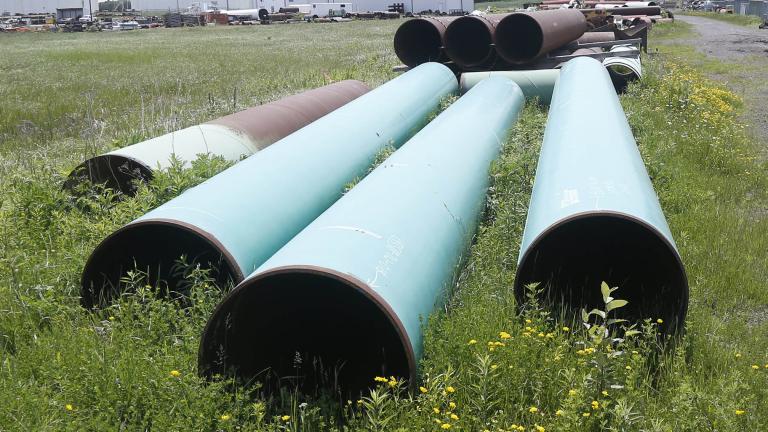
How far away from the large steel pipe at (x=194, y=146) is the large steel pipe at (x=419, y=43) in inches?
187

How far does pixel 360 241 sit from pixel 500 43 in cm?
836

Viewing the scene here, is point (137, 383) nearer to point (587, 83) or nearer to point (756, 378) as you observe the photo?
point (756, 378)

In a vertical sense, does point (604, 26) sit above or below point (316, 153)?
above

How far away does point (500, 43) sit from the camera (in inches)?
425

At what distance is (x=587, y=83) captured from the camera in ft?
22.2

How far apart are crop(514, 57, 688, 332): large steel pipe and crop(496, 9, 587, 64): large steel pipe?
6.42m

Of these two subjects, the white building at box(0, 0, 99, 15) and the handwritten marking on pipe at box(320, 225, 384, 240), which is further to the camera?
the white building at box(0, 0, 99, 15)

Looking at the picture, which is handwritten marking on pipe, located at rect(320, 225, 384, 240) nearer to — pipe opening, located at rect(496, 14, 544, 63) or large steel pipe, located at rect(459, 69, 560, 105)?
large steel pipe, located at rect(459, 69, 560, 105)

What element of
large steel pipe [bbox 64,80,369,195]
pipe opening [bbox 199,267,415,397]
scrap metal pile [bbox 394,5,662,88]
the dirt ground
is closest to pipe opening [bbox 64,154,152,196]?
large steel pipe [bbox 64,80,369,195]

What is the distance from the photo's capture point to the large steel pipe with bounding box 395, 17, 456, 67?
1145 centimetres

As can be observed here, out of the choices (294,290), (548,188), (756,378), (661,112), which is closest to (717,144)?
(661,112)

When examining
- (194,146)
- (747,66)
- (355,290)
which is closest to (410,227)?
(355,290)

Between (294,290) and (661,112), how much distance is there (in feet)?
22.7

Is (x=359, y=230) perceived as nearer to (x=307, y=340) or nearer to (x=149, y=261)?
(x=307, y=340)
